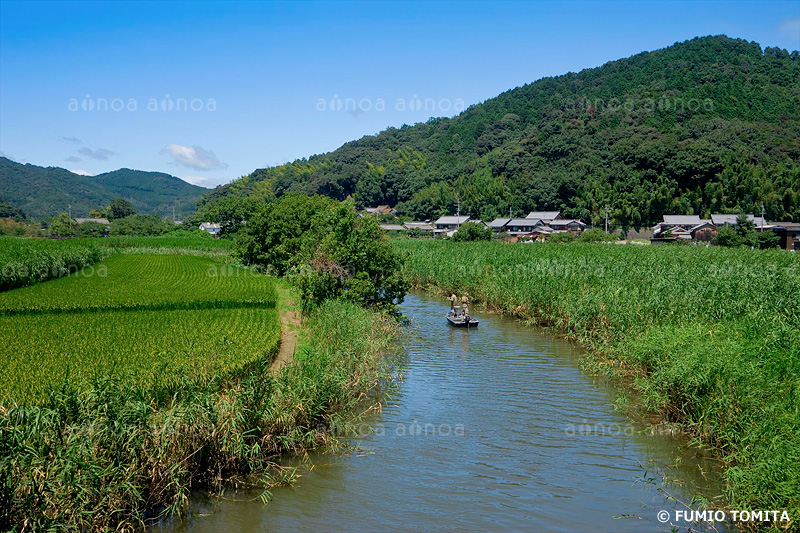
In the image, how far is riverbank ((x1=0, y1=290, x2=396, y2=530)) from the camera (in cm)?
686

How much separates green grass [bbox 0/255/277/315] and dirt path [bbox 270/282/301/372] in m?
0.65

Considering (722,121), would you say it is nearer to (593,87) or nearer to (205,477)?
(593,87)

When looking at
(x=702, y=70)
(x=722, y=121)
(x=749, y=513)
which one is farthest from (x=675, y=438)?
(x=702, y=70)

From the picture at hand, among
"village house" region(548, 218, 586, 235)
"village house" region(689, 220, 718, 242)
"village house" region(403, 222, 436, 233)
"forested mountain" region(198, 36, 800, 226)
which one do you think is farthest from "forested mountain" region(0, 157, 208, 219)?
"village house" region(689, 220, 718, 242)

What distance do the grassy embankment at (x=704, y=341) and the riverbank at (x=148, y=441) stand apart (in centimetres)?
665

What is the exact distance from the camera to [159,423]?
8.39 meters

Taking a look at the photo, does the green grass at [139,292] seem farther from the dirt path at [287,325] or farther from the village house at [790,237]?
the village house at [790,237]

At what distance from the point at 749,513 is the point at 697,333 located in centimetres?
554

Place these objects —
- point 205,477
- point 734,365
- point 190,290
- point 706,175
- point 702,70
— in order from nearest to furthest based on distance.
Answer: point 205,477
point 734,365
point 190,290
point 706,175
point 702,70

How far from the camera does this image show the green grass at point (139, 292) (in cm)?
2017

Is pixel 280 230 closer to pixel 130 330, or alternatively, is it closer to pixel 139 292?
pixel 139 292

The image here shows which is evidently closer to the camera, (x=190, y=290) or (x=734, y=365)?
(x=734, y=365)

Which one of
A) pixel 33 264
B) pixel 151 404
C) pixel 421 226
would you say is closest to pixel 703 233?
pixel 421 226

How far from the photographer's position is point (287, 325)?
20016mm
